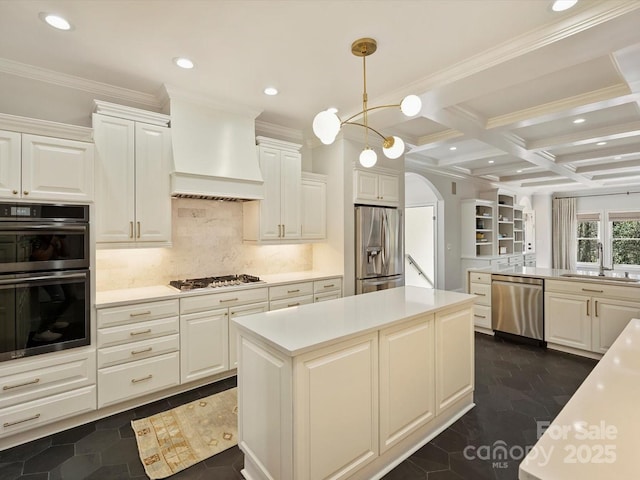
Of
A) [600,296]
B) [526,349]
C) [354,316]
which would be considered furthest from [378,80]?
[526,349]

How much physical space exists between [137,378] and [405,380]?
215 cm

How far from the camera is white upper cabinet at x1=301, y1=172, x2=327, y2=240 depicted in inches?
157

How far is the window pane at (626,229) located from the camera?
809 centimetres

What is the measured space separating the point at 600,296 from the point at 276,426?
147 inches

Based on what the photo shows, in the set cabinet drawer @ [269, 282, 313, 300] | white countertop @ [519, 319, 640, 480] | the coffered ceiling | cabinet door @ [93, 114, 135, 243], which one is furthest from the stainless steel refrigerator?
white countertop @ [519, 319, 640, 480]

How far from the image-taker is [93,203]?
2.50m

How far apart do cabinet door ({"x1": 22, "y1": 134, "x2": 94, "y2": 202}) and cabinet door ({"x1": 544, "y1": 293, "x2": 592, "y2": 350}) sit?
4.86 m

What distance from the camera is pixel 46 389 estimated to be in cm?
230

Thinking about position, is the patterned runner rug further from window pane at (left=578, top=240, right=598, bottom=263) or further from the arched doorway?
window pane at (left=578, top=240, right=598, bottom=263)

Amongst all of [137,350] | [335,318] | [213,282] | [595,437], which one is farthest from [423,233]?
[595,437]

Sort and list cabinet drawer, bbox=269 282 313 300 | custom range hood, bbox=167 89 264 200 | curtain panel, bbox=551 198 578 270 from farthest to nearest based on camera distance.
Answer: curtain panel, bbox=551 198 578 270
cabinet drawer, bbox=269 282 313 300
custom range hood, bbox=167 89 264 200

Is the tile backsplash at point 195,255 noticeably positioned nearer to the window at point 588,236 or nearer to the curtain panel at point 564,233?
the curtain panel at point 564,233

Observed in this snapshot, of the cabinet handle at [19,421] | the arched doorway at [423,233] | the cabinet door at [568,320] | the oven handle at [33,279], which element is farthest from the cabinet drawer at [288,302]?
the arched doorway at [423,233]

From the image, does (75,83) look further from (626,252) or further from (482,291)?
(626,252)
